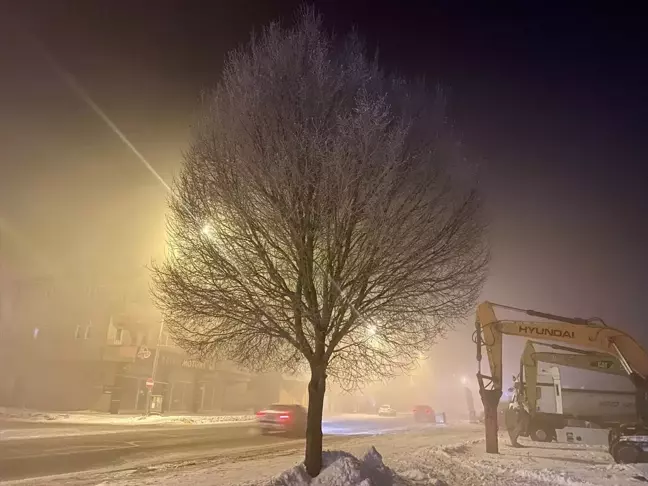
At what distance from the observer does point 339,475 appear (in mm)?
8461

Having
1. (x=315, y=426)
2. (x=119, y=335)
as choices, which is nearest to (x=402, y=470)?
(x=315, y=426)

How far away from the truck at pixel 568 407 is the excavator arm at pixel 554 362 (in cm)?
28

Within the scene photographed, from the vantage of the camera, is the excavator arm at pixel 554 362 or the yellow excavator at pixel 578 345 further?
the excavator arm at pixel 554 362

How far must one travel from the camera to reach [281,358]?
33.8ft

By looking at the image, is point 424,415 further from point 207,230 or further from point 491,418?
point 207,230

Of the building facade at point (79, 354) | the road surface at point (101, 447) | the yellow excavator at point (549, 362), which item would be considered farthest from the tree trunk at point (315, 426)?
the building facade at point (79, 354)

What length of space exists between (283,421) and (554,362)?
38.4ft

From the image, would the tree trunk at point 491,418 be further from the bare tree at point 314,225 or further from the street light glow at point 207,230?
the street light glow at point 207,230

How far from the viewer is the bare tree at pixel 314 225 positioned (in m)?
8.61

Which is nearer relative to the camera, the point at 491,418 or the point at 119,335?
the point at 491,418

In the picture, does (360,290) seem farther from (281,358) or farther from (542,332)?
(542,332)

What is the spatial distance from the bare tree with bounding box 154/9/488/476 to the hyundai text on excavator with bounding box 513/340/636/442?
13337 millimetres

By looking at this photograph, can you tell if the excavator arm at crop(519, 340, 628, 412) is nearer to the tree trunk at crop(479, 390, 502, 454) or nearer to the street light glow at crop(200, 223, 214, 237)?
the tree trunk at crop(479, 390, 502, 454)

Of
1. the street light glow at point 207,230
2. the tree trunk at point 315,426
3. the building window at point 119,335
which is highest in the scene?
the building window at point 119,335
